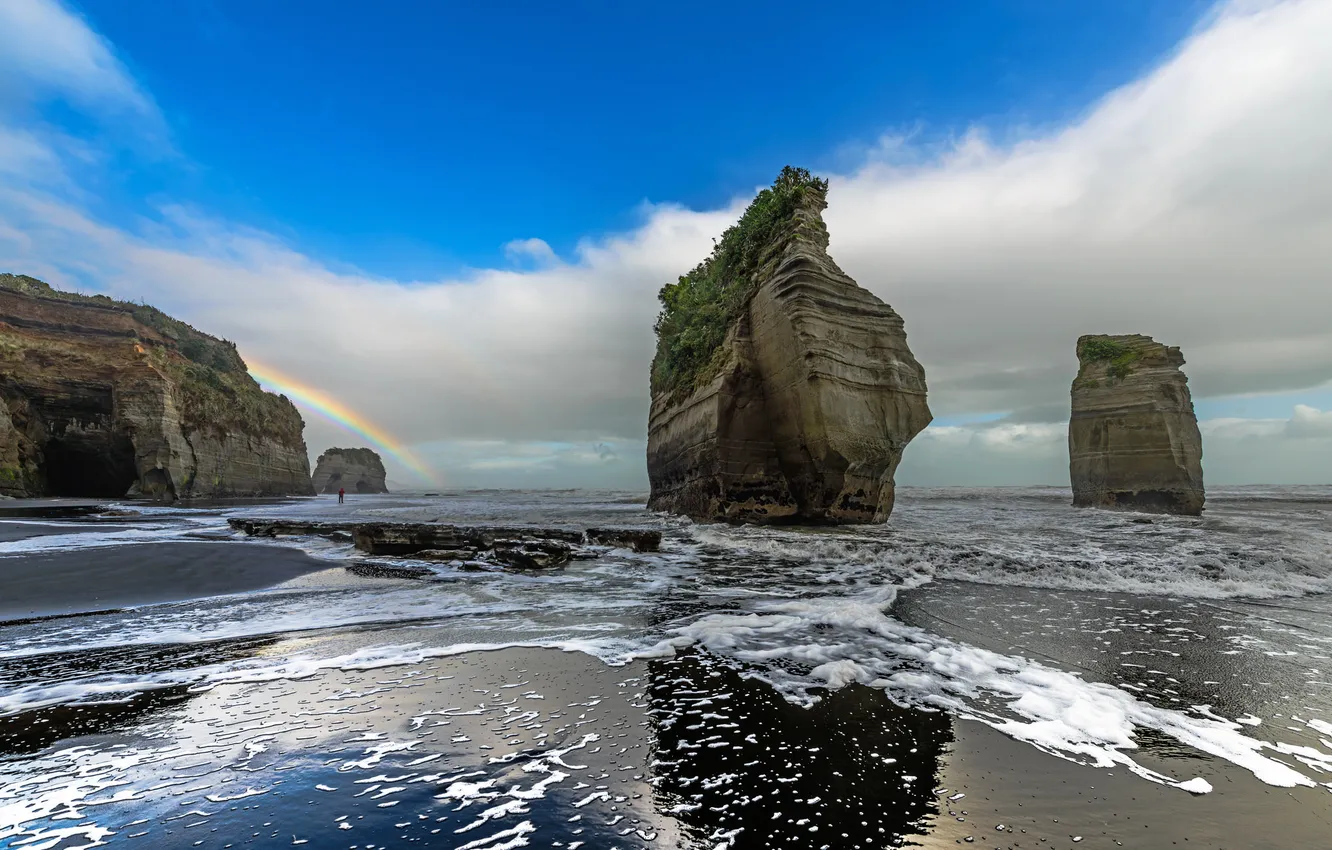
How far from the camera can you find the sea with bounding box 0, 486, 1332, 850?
2533 millimetres

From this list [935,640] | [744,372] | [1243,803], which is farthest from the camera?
[744,372]

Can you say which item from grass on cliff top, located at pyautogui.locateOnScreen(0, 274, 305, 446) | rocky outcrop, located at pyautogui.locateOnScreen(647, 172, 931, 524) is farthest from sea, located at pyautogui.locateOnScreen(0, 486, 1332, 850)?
grass on cliff top, located at pyautogui.locateOnScreen(0, 274, 305, 446)

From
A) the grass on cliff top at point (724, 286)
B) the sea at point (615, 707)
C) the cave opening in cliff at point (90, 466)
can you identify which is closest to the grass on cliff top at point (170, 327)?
the cave opening in cliff at point (90, 466)

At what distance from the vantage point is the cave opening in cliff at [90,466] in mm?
38031

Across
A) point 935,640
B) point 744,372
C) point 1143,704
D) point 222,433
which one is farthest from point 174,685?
point 222,433

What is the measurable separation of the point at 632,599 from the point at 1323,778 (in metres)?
6.62

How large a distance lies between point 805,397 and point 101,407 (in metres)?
48.1

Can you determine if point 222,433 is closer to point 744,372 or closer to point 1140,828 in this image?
point 744,372

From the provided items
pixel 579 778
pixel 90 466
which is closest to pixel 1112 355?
pixel 579 778

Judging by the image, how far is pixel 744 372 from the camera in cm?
2083

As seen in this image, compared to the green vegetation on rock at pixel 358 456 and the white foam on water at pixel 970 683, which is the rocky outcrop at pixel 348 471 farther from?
the white foam on water at pixel 970 683

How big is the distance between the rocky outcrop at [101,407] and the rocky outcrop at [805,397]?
132ft

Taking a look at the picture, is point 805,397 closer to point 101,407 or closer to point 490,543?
point 490,543

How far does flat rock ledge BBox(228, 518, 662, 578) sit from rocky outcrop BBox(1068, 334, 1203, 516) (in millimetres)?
28704
